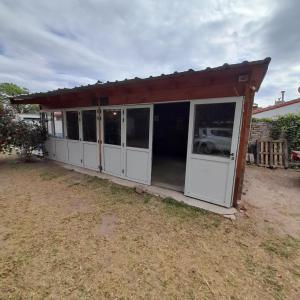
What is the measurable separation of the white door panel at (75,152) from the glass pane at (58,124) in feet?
2.58

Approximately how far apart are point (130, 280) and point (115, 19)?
707 centimetres

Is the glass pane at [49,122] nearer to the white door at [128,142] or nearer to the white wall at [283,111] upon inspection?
the white door at [128,142]

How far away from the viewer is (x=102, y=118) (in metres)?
5.20

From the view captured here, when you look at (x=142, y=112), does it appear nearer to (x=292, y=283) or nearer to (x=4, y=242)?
(x=4, y=242)

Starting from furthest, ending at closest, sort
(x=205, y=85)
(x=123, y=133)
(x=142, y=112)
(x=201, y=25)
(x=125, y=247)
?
(x=201, y=25) < (x=123, y=133) < (x=142, y=112) < (x=205, y=85) < (x=125, y=247)

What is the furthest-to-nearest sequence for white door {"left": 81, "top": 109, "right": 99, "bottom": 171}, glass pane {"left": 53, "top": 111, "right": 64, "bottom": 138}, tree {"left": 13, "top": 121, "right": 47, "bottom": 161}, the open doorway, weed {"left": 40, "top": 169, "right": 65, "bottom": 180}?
the open doorway
tree {"left": 13, "top": 121, "right": 47, "bottom": 161}
glass pane {"left": 53, "top": 111, "right": 64, "bottom": 138}
white door {"left": 81, "top": 109, "right": 99, "bottom": 171}
weed {"left": 40, "top": 169, "right": 65, "bottom": 180}

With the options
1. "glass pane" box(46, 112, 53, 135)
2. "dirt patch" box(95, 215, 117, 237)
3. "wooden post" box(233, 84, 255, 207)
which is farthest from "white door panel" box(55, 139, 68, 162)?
"wooden post" box(233, 84, 255, 207)

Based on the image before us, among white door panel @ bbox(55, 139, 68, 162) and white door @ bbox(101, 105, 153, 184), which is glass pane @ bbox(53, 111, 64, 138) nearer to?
white door panel @ bbox(55, 139, 68, 162)

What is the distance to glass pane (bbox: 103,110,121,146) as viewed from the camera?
4.86 m

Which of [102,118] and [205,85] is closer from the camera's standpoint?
[205,85]

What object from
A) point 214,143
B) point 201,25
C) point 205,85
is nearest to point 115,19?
point 201,25

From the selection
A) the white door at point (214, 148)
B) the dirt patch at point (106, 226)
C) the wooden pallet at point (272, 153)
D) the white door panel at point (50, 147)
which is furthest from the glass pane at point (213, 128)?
the white door panel at point (50, 147)

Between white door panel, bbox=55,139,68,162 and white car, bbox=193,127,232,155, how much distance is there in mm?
5172

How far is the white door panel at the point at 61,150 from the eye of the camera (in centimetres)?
667
